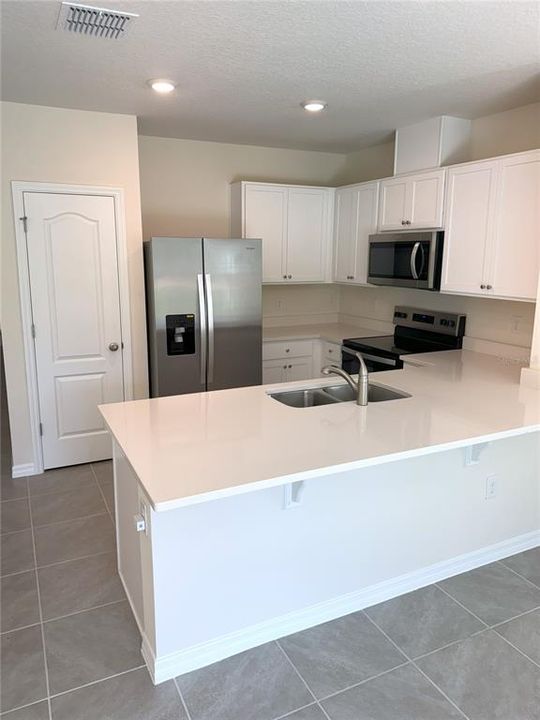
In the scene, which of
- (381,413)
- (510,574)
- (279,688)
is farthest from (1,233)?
(510,574)

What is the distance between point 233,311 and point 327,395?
4.79 ft

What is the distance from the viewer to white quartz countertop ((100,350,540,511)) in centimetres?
167

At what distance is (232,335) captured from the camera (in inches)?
158

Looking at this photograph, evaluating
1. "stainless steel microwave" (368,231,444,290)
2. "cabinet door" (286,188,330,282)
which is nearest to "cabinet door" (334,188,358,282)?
"cabinet door" (286,188,330,282)

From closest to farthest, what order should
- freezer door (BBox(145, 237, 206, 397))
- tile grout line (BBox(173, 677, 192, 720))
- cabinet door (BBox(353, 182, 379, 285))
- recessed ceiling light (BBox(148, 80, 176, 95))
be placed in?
tile grout line (BBox(173, 677, 192, 720)) < recessed ceiling light (BBox(148, 80, 176, 95)) < freezer door (BBox(145, 237, 206, 397)) < cabinet door (BBox(353, 182, 379, 285))

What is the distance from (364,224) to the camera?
14.5 ft

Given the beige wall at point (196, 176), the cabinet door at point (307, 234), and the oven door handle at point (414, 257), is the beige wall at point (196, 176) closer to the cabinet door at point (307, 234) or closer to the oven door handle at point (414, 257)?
the cabinet door at point (307, 234)

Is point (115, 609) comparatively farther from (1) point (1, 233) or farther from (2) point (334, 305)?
(2) point (334, 305)

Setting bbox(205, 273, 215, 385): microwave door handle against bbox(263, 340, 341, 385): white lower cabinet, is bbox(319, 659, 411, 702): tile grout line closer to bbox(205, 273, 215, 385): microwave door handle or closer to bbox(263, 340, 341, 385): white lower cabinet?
bbox(205, 273, 215, 385): microwave door handle

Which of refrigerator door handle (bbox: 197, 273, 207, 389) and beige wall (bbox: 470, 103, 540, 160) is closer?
beige wall (bbox: 470, 103, 540, 160)

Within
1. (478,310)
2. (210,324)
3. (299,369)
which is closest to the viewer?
(478,310)

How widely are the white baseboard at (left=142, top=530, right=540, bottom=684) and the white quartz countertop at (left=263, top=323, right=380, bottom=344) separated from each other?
7.03 feet

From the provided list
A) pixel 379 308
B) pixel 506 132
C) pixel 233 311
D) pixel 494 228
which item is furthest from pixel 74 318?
pixel 506 132

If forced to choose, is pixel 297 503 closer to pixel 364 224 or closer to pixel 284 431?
pixel 284 431
